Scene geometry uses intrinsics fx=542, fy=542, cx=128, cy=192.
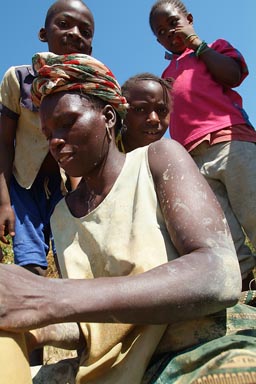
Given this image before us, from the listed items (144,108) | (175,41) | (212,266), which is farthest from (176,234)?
(175,41)

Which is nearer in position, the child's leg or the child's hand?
the child's leg

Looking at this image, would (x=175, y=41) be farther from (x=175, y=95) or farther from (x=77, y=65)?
(x=77, y=65)

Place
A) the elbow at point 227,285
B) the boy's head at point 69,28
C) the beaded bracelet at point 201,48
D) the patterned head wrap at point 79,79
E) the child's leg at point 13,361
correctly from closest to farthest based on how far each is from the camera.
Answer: the child's leg at point 13,361
the elbow at point 227,285
the patterned head wrap at point 79,79
the boy's head at point 69,28
the beaded bracelet at point 201,48

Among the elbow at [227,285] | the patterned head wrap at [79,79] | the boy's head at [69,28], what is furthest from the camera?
the boy's head at [69,28]

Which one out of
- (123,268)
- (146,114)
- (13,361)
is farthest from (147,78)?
(13,361)

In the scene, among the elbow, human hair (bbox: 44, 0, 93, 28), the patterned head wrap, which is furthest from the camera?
human hair (bbox: 44, 0, 93, 28)

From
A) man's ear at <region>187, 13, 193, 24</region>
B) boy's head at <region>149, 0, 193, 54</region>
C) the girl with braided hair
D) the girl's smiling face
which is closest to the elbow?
the girl with braided hair

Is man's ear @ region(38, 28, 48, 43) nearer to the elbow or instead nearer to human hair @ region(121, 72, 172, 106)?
human hair @ region(121, 72, 172, 106)

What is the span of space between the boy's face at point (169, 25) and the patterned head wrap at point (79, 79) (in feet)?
6.44

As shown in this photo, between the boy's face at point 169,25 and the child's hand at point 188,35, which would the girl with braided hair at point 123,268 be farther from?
the boy's face at point 169,25

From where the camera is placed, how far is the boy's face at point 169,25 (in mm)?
3908

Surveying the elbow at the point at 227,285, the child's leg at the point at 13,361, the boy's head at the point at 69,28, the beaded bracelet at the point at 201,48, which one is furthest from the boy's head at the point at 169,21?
the child's leg at the point at 13,361

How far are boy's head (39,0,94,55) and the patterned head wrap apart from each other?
53.2 inches

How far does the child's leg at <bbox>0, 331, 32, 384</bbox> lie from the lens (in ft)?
4.38
